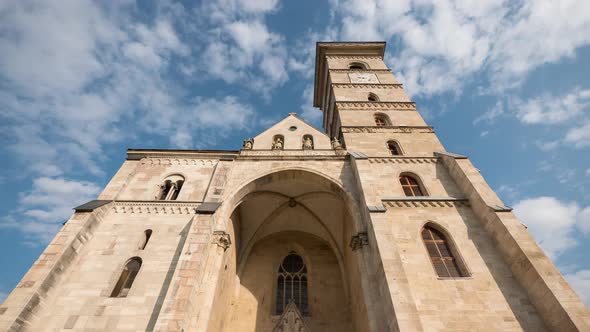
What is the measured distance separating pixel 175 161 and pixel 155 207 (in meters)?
2.82

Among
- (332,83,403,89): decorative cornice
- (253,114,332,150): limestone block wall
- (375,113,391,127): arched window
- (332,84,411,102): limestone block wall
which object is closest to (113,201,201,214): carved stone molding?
(253,114,332,150): limestone block wall

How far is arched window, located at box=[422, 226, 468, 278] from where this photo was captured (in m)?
8.60

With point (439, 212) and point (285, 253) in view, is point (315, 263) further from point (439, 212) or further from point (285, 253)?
point (439, 212)

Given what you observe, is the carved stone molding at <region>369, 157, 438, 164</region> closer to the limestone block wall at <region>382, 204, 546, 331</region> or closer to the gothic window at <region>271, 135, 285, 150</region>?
the limestone block wall at <region>382, 204, 546, 331</region>

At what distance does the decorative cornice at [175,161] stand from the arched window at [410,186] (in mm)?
8402

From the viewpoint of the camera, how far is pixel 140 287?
337 inches

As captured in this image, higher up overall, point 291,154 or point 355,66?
point 355,66

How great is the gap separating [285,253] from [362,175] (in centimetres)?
622

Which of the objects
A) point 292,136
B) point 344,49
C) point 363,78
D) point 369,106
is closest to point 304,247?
point 292,136

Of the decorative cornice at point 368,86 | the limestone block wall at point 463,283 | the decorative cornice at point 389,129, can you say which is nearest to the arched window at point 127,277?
the limestone block wall at point 463,283

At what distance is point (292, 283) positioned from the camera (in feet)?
43.2

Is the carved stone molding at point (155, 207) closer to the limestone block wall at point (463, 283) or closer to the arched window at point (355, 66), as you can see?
the limestone block wall at point (463, 283)

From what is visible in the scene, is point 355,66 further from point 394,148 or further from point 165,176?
point 165,176

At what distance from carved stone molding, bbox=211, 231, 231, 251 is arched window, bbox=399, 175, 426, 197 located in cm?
728
